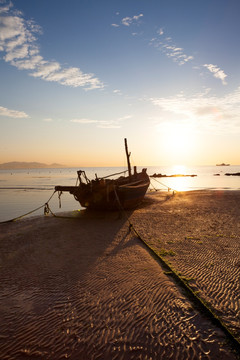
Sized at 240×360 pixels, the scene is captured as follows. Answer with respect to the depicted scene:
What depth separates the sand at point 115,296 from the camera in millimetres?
3988

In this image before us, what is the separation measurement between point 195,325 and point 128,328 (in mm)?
1378

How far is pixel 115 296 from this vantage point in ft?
18.2

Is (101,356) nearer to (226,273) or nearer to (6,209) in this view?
(226,273)

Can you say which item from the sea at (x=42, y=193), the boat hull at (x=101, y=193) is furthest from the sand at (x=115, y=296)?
the sea at (x=42, y=193)

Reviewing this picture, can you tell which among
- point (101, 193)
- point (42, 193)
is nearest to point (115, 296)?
point (101, 193)

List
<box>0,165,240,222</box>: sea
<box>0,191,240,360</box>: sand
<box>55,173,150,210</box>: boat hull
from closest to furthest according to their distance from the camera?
<box>0,191,240,360</box>: sand < <box>55,173,150,210</box>: boat hull < <box>0,165,240,222</box>: sea

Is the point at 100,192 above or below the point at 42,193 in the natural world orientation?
above

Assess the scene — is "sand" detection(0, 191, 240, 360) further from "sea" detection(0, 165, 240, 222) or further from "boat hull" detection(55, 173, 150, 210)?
"sea" detection(0, 165, 240, 222)

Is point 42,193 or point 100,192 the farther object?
point 42,193

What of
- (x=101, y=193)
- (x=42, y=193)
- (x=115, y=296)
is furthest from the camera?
(x=42, y=193)

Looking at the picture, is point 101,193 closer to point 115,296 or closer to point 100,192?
point 100,192

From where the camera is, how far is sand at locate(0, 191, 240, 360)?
399cm

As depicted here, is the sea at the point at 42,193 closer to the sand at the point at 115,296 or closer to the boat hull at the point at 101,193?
the boat hull at the point at 101,193

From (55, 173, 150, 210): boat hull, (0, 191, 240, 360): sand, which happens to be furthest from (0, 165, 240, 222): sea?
(0, 191, 240, 360): sand
